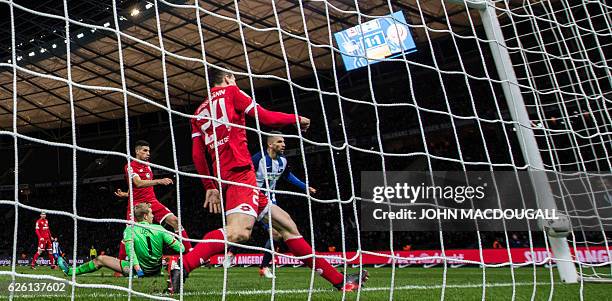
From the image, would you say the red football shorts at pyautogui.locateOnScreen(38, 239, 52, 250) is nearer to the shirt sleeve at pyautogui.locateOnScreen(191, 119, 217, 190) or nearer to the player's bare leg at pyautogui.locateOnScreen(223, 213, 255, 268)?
the shirt sleeve at pyautogui.locateOnScreen(191, 119, 217, 190)

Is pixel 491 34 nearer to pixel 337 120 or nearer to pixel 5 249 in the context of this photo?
pixel 337 120

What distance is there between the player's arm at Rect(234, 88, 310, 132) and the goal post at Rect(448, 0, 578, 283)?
1.63m

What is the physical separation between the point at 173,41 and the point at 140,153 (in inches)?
559

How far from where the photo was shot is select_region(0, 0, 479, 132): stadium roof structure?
1650 centimetres

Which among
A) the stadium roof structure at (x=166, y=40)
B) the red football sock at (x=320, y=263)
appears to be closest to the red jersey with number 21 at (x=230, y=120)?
the red football sock at (x=320, y=263)

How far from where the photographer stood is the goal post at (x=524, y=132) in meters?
3.65

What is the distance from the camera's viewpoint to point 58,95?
873 inches

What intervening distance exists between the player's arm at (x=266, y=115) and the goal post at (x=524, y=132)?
5.34ft

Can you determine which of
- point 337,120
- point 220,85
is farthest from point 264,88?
point 220,85

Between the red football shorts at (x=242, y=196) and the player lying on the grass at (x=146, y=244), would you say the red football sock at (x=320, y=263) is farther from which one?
the player lying on the grass at (x=146, y=244)

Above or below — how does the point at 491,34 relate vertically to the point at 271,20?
below
